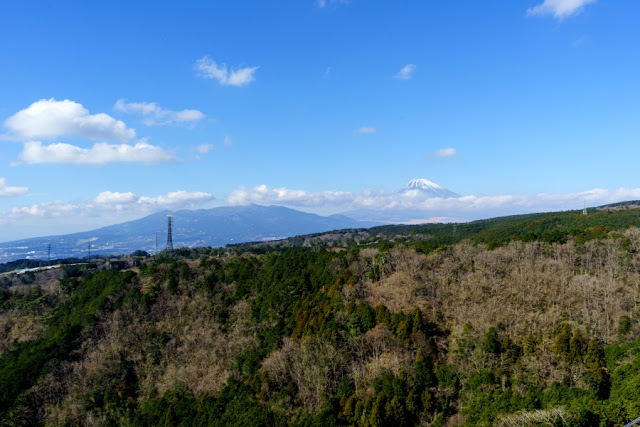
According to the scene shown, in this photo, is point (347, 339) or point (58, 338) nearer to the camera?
point (347, 339)

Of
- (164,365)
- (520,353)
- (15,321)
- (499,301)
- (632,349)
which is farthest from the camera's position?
(15,321)

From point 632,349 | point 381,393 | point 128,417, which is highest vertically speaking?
point 632,349

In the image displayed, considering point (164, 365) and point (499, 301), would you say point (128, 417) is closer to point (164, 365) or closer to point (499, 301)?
point (164, 365)

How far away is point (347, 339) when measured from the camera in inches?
1823

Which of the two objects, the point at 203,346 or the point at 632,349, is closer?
the point at 632,349

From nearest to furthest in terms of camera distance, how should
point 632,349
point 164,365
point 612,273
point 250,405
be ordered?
point 632,349 < point 250,405 < point 612,273 < point 164,365

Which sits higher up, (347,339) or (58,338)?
(347,339)

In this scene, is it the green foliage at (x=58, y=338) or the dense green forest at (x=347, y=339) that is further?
the green foliage at (x=58, y=338)

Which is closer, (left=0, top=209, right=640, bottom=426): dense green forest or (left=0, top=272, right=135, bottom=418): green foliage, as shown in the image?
(left=0, top=209, right=640, bottom=426): dense green forest

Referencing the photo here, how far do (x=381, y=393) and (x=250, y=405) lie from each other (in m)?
14.6

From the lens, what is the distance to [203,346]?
57.7 meters

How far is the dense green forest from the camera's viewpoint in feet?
116

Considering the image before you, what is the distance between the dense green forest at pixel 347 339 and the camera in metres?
35.4

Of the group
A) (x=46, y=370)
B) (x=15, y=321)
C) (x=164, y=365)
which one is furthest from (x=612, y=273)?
(x=15, y=321)
